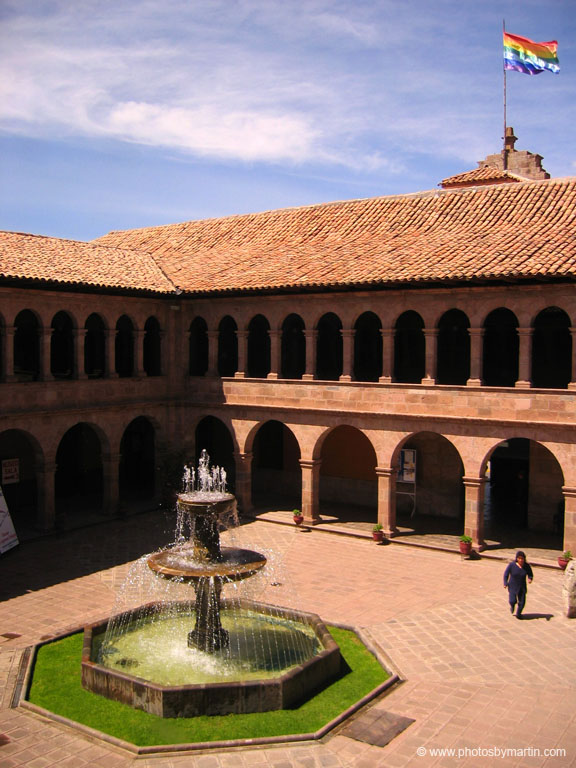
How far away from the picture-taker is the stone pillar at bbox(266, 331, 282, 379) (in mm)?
23562

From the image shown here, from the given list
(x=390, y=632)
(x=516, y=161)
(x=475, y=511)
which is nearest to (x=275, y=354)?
(x=475, y=511)

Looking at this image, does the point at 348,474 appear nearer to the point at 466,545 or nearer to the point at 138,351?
the point at 466,545

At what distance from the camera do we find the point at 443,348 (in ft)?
76.5

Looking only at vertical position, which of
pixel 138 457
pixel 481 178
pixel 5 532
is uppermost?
pixel 481 178

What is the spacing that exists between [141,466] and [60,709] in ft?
57.0

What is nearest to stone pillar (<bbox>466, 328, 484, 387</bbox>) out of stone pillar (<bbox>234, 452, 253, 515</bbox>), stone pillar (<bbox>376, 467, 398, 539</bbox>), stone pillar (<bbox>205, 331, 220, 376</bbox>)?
stone pillar (<bbox>376, 467, 398, 539</bbox>)

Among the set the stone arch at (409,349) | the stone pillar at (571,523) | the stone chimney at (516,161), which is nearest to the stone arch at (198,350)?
the stone arch at (409,349)

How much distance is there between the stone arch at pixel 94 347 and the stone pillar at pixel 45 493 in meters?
4.77

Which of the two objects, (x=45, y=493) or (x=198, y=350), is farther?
(x=198, y=350)

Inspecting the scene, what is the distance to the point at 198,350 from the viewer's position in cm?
2714

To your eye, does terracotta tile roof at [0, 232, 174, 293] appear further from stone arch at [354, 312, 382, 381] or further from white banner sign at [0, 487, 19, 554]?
stone arch at [354, 312, 382, 381]

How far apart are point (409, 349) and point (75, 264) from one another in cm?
1024

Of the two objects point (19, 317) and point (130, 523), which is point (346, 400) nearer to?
point (130, 523)

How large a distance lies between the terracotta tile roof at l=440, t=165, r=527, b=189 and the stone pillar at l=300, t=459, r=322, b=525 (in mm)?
15226
